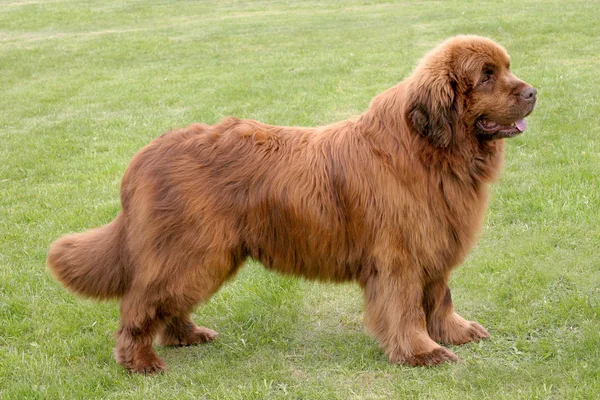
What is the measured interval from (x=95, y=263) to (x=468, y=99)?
8.28 ft

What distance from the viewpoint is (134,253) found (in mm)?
4777

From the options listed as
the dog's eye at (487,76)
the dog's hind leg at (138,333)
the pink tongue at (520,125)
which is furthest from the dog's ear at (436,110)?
the dog's hind leg at (138,333)

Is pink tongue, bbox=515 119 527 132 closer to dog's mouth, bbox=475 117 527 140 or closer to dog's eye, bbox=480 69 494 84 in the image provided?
dog's mouth, bbox=475 117 527 140

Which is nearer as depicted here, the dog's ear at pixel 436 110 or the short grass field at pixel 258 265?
the dog's ear at pixel 436 110

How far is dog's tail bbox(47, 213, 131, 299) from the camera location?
4.87 m

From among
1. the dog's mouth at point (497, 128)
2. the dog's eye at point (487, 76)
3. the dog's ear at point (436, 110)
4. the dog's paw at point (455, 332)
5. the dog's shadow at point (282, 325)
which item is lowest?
the dog's shadow at point (282, 325)

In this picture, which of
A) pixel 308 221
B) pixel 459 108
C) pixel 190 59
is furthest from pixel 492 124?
pixel 190 59

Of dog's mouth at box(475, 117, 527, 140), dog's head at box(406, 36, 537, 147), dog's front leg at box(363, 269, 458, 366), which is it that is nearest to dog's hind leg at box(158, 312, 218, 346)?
dog's front leg at box(363, 269, 458, 366)

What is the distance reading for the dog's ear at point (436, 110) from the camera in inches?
178

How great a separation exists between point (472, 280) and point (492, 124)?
1.76m

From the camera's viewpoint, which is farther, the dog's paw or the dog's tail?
the dog's paw

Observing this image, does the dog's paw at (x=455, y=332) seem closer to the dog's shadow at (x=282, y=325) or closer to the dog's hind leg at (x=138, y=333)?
the dog's shadow at (x=282, y=325)

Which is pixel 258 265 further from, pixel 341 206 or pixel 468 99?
pixel 468 99

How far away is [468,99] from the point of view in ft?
15.0
